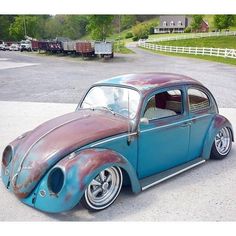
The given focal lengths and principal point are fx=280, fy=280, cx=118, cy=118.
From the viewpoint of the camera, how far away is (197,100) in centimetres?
473

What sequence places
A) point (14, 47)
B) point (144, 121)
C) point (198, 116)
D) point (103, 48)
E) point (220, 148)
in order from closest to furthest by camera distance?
1. point (144, 121)
2. point (198, 116)
3. point (220, 148)
4. point (103, 48)
5. point (14, 47)

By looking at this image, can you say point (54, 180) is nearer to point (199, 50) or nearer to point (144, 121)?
point (144, 121)

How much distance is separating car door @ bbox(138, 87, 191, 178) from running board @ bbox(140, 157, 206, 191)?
0.20ft

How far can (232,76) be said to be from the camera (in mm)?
14172

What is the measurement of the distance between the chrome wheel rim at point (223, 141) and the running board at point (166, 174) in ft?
1.81

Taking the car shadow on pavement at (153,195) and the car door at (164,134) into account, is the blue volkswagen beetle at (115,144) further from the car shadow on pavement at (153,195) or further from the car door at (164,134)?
the car shadow on pavement at (153,195)

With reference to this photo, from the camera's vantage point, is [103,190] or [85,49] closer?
[103,190]

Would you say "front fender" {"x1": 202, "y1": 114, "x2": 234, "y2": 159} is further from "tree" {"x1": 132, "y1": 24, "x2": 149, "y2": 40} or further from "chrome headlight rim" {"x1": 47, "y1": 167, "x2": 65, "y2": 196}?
"tree" {"x1": 132, "y1": 24, "x2": 149, "y2": 40}

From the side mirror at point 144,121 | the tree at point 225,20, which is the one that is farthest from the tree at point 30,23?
the tree at point 225,20

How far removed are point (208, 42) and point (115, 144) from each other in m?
24.2

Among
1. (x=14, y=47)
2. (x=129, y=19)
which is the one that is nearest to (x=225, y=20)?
(x=129, y=19)

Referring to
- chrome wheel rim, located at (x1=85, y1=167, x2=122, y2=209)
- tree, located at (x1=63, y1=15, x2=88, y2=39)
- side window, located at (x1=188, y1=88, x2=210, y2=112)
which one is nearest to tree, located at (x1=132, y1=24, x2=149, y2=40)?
tree, located at (x1=63, y1=15, x2=88, y2=39)
